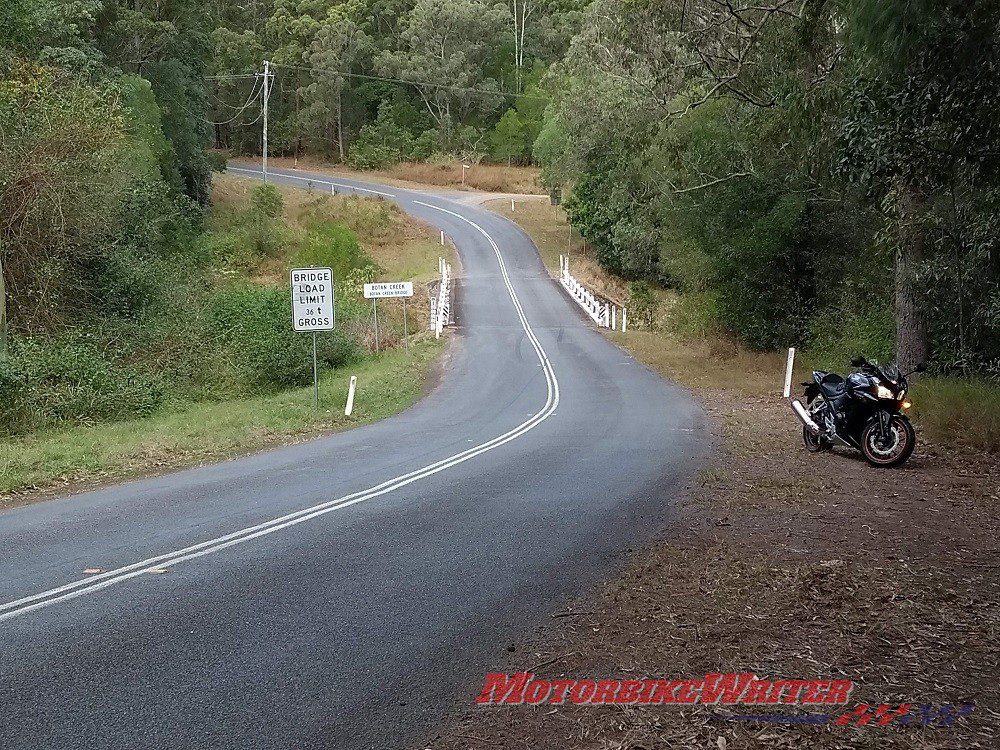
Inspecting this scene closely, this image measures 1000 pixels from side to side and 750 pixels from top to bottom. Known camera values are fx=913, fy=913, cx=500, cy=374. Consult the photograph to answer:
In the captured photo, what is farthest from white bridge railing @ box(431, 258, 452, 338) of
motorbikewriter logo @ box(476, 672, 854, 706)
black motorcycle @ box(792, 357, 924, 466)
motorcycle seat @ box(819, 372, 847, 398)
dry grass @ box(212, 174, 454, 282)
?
motorbikewriter logo @ box(476, 672, 854, 706)

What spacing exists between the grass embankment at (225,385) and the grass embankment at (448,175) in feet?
114

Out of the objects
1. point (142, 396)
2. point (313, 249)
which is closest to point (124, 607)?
point (142, 396)

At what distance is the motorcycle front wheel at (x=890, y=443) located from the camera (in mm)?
11953

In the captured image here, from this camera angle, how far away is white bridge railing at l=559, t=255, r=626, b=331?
39.8 meters

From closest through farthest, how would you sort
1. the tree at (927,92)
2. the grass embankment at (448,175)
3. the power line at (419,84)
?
1. the tree at (927,92)
2. the power line at (419,84)
3. the grass embankment at (448,175)

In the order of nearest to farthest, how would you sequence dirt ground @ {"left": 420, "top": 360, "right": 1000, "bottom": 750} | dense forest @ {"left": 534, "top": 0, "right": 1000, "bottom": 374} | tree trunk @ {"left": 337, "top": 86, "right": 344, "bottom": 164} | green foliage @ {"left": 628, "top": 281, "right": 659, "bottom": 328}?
dirt ground @ {"left": 420, "top": 360, "right": 1000, "bottom": 750}, dense forest @ {"left": 534, "top": 0, "right": 1000, "bottom": 374}, green foliage @ {"left": 628, "top": 281, "right": 659, "bottom": 328}, tree trunk @ {"left": 337, "top": 86, "right": 344, "bottom": 164}

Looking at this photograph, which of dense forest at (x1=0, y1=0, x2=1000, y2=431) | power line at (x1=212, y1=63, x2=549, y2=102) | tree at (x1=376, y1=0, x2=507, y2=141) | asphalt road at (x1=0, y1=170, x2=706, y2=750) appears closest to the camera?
asphalt road at (x1=0, y1=170, x2=706, y2=750)

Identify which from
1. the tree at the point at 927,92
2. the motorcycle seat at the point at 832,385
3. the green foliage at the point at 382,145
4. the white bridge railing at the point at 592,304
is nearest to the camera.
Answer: the tree at the point at 927,92

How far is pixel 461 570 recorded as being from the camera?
765 centimetres

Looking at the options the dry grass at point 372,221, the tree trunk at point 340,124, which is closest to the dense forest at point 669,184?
the dry grass at point 372,221

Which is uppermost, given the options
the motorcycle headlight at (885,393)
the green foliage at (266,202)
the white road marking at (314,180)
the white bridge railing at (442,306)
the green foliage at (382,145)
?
the green foliage at (382,145)

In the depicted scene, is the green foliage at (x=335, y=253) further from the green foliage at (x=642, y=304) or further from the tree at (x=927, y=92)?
the tree at (x=927, y=92)

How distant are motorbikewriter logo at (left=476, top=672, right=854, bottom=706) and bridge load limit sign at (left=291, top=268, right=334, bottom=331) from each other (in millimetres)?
14997

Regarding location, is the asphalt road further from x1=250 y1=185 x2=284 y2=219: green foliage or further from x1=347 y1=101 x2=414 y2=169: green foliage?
x1=347 y1=101 x2=414 y2=169: green foliage
